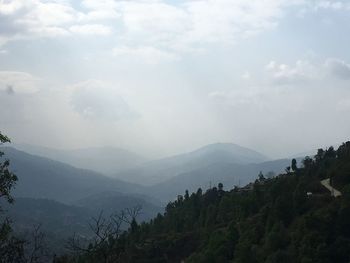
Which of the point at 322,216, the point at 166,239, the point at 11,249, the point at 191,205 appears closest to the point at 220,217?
the point at 166,239

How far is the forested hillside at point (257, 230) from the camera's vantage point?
46097 mm

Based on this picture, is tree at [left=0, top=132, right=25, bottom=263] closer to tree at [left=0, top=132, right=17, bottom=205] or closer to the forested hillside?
tree at [left=0, top=132, right=17, bottom=205]

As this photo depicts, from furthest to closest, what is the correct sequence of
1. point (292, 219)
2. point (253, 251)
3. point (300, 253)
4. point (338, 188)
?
point (338, 188) < point (292, 219) < point (253, 251) < point (300, 253)

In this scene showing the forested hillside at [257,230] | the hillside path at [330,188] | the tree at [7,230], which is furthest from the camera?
the hillside path at [330,188]

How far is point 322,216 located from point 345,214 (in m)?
2.49

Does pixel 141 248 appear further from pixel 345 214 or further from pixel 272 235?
pixel 345 214

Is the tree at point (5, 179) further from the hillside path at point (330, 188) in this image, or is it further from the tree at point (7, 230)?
the hillside path at point (330, 188)

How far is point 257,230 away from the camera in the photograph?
2427 inches

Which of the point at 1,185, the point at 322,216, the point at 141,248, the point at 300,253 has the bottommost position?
the point at 141,248

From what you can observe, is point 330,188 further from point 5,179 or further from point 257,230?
point 5,179

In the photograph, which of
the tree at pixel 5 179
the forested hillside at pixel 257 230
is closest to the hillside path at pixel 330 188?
the forested hillside at pixel 257 230

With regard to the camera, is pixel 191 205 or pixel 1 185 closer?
pixel 1 185

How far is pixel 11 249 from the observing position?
15617 mm

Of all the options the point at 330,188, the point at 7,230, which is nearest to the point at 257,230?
the point at 330,188
